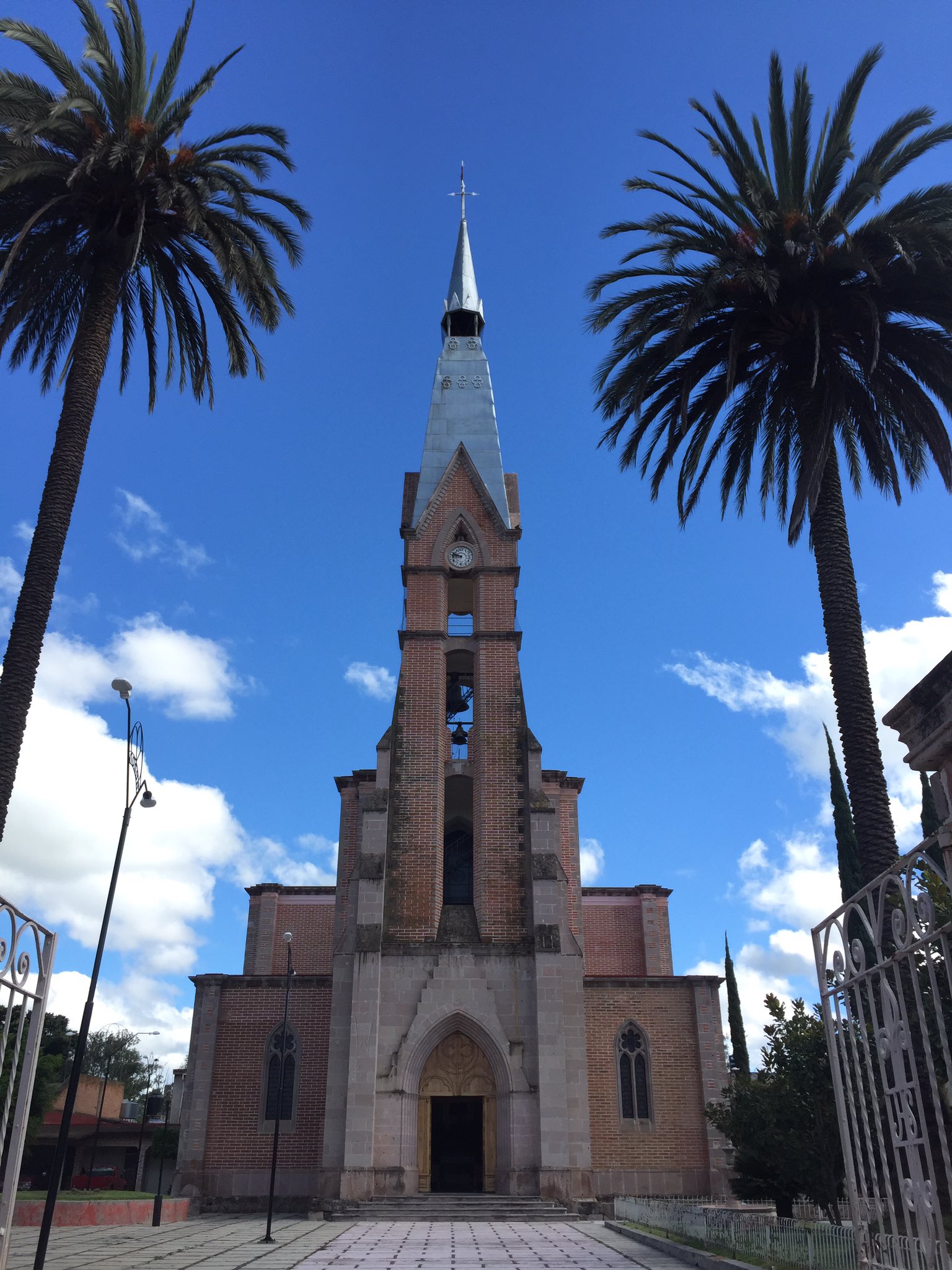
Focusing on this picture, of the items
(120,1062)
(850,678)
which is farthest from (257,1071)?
(120,1062)

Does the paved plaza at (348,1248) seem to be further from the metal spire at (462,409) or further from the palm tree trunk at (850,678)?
the metal spire at (462,409)

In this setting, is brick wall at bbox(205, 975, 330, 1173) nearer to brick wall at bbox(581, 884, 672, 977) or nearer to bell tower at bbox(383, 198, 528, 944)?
bell tower at bbox(383, 198, 528, 944)

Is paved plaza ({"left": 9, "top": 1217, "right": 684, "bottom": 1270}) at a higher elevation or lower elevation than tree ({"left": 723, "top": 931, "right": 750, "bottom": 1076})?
lower

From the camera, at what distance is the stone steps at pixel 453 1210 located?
75.3 ft

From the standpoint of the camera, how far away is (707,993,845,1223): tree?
15.1 m

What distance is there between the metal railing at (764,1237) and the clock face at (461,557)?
62.1 ft

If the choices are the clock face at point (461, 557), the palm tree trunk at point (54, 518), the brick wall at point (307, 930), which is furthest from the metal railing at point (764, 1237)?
the brick wall at point (307, 930)

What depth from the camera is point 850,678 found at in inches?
583

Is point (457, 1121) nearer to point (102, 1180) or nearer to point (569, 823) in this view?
point (569, 823)

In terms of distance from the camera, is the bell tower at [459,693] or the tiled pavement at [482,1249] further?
the bell tower at [459,693]

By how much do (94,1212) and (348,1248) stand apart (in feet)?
27.5

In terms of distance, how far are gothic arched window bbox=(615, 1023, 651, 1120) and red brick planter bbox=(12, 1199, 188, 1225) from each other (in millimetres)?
12705

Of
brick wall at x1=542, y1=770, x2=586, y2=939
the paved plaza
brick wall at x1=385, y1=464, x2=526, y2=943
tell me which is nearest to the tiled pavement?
the paved plaza

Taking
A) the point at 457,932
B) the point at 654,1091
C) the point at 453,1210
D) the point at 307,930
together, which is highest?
the point at 307,930
